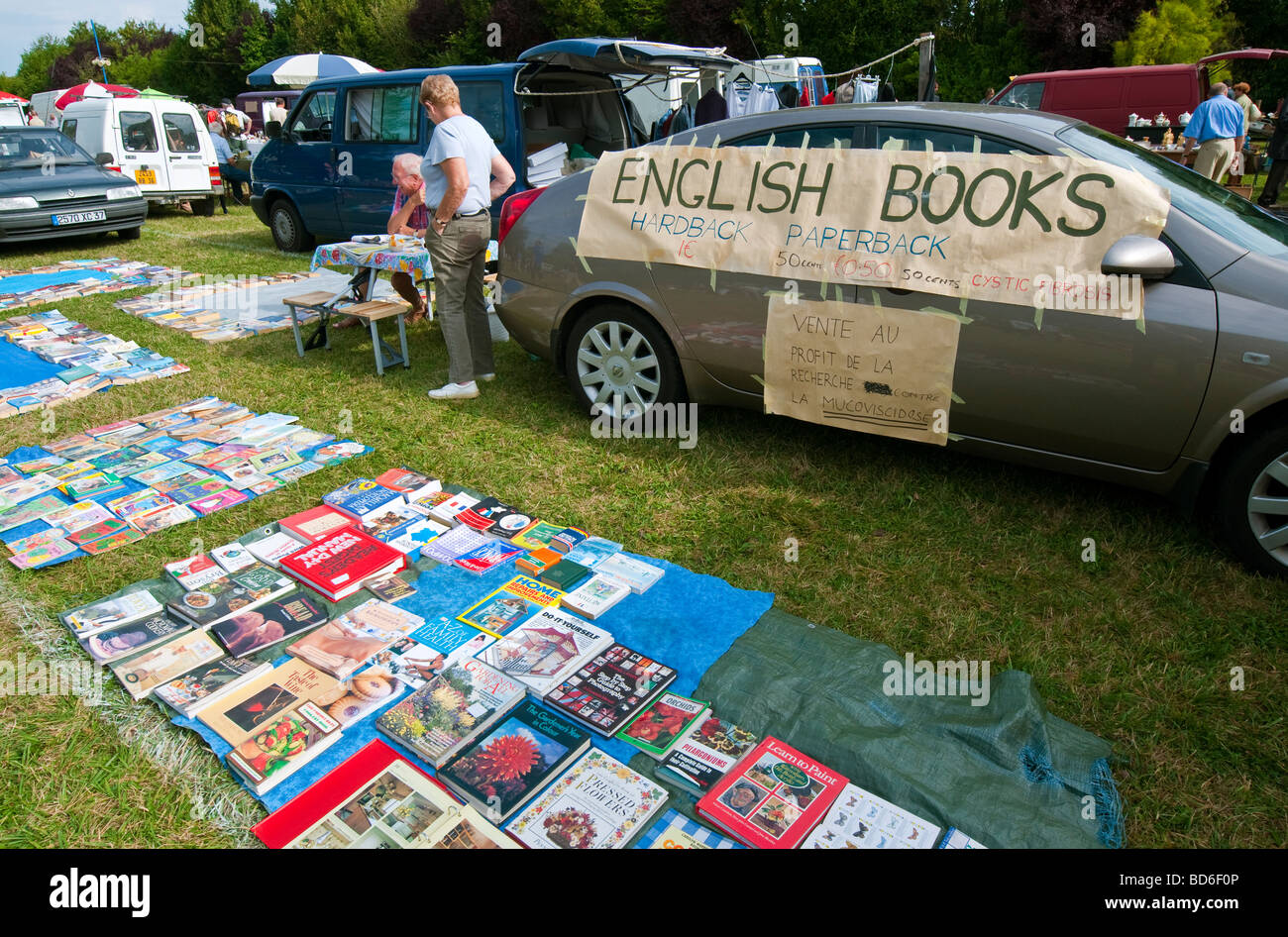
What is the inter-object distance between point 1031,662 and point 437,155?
393 cm

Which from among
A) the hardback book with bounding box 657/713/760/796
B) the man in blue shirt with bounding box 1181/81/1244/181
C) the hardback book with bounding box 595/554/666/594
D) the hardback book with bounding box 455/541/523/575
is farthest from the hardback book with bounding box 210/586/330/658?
the man in blue shirt with bounding box 1181/81/1244/181

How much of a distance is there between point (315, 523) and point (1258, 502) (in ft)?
12.7

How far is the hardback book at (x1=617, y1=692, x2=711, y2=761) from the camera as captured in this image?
2.39m

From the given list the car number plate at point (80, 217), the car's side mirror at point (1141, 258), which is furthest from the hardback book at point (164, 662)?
the car number plate at point (80, 217)

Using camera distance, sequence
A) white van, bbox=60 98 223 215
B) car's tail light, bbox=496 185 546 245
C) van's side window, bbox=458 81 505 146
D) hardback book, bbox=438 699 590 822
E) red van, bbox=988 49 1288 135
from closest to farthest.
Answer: hardback book, bbox=438 699 590 822 < car's tail light, bbox=496 185 546 245 < van's side window, bbox=458 81 505 146 < white van, bbox=60 98 223 215 < red van, bbox=988 49 1288 135

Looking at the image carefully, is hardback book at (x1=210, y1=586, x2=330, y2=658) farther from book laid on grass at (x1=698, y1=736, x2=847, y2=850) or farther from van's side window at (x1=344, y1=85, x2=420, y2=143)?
van's side window at (x1=344, y1=85, x2=420, y2=143)

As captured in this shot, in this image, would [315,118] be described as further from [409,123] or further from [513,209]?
[513,209]

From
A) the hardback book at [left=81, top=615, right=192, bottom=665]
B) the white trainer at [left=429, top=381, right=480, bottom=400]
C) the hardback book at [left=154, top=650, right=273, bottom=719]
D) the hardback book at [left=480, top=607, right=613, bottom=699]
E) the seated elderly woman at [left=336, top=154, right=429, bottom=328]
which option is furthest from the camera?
the seated elderly woman at [left=336, top=154, right=429, bottom=328]

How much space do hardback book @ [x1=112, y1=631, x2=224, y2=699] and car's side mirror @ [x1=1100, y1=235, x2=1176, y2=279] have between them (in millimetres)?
3564

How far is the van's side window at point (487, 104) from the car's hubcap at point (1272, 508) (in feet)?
20.2

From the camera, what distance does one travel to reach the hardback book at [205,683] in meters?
2.56

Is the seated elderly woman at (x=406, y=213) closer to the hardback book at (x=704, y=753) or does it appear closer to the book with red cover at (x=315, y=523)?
the book with red cover at (x=315, y=523)

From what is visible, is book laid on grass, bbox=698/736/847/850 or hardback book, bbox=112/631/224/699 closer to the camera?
book laid on grass, bbox=698/736/847/850

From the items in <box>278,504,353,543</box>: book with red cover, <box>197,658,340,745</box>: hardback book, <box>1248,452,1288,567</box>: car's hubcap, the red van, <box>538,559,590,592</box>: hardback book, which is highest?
the red van
